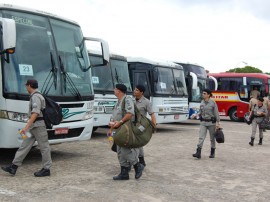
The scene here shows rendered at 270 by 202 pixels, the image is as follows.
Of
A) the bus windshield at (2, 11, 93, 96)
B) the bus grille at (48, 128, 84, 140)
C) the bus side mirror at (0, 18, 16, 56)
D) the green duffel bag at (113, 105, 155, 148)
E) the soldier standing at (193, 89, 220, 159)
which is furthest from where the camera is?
the soldier standing at (193, 89, 220, 159)

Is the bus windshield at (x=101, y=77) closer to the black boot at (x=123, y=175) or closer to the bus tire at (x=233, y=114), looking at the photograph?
the black boot at (x=123, y=175)

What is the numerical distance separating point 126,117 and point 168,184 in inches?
51.2

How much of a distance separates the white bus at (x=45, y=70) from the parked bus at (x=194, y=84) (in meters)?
10.2

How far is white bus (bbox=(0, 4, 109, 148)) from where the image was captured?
761 centimetres

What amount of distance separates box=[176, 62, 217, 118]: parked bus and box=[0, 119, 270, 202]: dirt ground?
8248mm

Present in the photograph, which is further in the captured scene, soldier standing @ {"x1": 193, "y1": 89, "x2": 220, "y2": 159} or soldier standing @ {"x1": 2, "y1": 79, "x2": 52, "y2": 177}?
soldier standing @ {"x1": 193, "y1": 89, "x2": 220, "y2": 159}

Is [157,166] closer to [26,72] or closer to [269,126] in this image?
[26,72]

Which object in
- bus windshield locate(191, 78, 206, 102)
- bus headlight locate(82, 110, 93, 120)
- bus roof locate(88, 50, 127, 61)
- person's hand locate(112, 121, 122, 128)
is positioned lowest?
person's hand locate(112, 121, 122, 128)

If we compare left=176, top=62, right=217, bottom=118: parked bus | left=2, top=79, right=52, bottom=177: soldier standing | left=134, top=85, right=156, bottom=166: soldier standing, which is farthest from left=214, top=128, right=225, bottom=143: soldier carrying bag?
left=176, top=62, right=217, bottom=118: parked bus

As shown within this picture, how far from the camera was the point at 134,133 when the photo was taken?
6.93m

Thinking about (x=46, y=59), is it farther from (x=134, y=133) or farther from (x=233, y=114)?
(x=233, y=114)

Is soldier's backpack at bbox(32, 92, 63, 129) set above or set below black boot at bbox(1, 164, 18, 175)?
above

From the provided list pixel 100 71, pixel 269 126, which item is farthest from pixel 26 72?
pixel 269 126

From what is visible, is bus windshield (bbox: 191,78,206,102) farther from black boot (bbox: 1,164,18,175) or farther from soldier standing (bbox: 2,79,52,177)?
black boot (bbox: 1,164,18,175)
